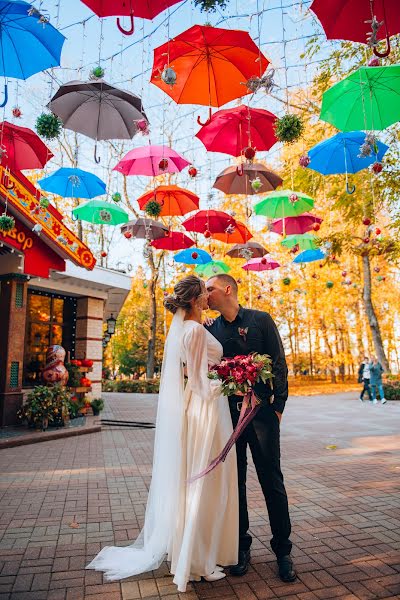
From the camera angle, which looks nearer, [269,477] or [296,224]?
[269,477]

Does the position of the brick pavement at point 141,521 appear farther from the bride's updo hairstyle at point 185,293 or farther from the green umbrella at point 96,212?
the green umbrella at point 96,212

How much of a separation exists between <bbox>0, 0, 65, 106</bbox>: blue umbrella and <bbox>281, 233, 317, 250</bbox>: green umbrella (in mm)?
8735

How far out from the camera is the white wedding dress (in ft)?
10.2

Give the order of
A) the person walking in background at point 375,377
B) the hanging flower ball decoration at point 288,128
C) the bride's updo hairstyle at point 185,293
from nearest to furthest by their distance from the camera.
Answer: the bride's updo hairstyle at point 185,293
the hanging flower ball decoration at point 288,128
the person walking in background at point 375,377

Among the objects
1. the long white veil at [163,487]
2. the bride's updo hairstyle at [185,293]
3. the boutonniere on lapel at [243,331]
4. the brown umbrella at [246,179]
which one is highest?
the brown umbrella at [246,179]

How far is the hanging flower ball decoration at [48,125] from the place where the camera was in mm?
5637

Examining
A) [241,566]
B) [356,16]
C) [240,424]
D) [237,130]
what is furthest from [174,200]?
[241,566]

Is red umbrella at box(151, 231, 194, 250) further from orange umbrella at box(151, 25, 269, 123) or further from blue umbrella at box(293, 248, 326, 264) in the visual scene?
orange umbrella at box(151, 25, 269, 123)

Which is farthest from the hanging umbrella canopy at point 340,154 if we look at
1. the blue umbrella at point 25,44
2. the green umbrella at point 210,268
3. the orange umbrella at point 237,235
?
the green umbrella at point 210,268

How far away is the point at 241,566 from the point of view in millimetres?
3236

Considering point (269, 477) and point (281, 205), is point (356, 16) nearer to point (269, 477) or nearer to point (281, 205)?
point (269, 477)

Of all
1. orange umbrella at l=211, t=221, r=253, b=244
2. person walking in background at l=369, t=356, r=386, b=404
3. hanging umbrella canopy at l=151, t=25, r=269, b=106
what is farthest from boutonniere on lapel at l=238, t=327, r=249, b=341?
person walking in background at l=369, t=356, r=386, b=404

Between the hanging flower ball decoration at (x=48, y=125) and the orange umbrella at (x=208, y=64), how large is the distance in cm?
148

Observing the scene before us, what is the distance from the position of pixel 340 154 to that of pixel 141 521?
716 cm
